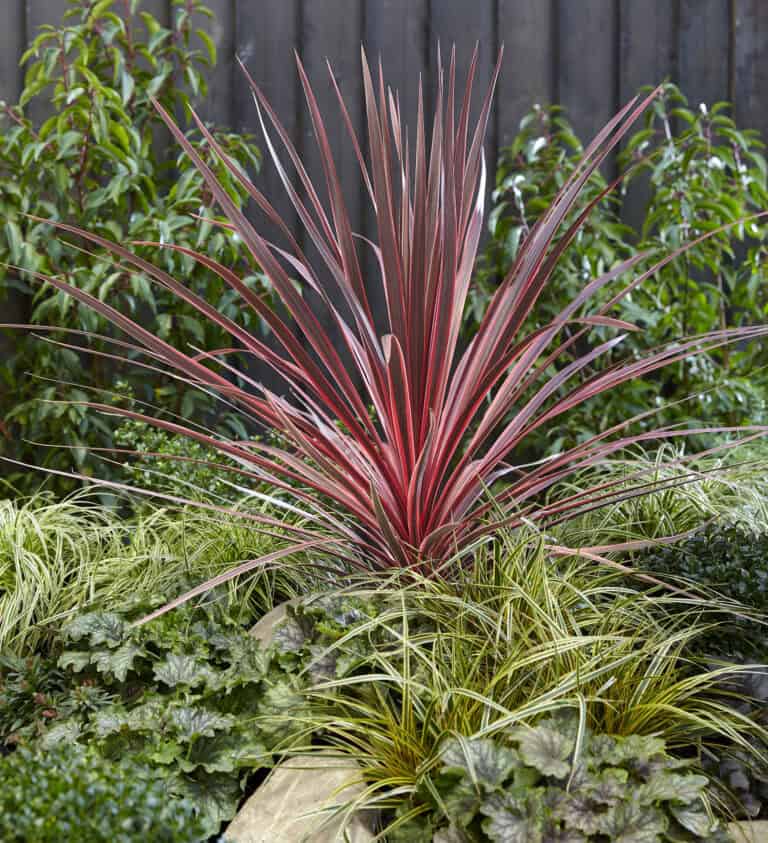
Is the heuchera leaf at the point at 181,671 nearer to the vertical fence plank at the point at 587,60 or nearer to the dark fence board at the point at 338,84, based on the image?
the dark fence board at the point at 338,84

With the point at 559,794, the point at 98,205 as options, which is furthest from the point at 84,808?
the point at 98,205

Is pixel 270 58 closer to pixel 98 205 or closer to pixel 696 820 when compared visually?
pixel 98 205

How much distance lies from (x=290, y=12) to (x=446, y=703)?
8.60 feet

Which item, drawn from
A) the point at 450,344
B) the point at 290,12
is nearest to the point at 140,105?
the point at 290,12

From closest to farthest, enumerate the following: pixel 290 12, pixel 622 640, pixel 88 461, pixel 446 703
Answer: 1. pixel 446 703
2. pixel 622 640
3. pixel 88 461
4. pixel 290 12

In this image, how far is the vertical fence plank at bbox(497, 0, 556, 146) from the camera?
3184 mm

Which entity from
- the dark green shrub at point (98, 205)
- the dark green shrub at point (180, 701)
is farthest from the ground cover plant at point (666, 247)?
the dark green shrub at point (180, 701)

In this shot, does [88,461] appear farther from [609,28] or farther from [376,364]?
Answer: [609,28]

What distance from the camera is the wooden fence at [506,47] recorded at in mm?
3098

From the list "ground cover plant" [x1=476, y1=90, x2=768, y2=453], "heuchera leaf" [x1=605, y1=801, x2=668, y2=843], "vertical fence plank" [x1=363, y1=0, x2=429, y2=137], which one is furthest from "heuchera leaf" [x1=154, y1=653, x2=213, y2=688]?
"vertical fence plank" [x1=363, y1=0, x2=429, y2=137]

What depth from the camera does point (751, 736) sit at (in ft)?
4.79

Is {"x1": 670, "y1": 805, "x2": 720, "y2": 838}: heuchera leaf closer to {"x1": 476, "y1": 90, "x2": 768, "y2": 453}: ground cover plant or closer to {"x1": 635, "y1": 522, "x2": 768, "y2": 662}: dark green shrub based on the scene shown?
{"x1": 635, "y1": 522, "x2": 768, "y2": 662}: dark green shrub

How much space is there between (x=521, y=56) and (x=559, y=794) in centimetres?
272

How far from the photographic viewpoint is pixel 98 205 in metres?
2.79
